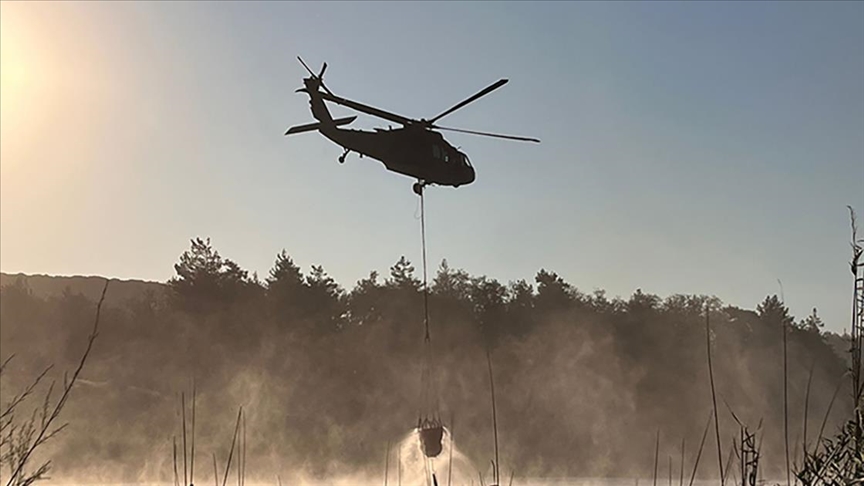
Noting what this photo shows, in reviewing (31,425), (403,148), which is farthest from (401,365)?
(31,425)

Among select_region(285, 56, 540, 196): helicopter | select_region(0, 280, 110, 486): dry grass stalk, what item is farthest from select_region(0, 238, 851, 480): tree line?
select_region(0, 280, 110, 486): dry grass stalk

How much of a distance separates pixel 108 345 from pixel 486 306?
2247cm

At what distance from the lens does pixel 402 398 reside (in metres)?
54.9

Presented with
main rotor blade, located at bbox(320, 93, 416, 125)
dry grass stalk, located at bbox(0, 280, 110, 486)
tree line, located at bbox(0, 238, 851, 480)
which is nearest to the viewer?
dry grass stalk, located at bbox(0, 280, 110, 486)

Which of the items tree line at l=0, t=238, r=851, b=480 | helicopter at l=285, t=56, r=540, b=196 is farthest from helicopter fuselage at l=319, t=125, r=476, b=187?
tree line at l=0, t=238, r=851, b=480

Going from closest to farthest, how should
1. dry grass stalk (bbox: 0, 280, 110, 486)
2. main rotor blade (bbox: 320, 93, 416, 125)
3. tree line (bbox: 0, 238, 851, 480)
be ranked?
dry grass stalk (bbox: 0, 280, 110, 486) → main rotor blade (bbox: 320, 93, 416, 125) → tree line (bbox: 0, 238, 851, 480)

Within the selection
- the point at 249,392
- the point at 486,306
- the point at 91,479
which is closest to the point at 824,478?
the point at 91,479

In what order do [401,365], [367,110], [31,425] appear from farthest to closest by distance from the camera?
1. [401,365]
2. [367,110]
3. [31,425]

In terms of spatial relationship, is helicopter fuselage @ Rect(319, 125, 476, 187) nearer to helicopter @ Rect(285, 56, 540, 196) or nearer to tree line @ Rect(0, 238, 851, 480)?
helicopter @ Rect(285, 56, 540, 196)

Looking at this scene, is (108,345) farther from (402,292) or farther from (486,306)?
(486,306)

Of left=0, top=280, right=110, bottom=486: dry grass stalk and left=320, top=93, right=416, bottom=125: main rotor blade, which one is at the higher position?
left=320, top=93, right=416, bottom=125: main rotor blade

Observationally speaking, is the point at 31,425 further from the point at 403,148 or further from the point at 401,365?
the point at 401,365

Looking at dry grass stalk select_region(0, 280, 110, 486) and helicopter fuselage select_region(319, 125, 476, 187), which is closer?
dry grass stalk select_region(0, 280, 110, 486)

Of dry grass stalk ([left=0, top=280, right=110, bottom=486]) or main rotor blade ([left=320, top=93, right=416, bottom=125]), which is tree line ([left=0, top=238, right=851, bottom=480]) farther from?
dry grass stalk ([left=0, top=280, right=110, bottom=486])
